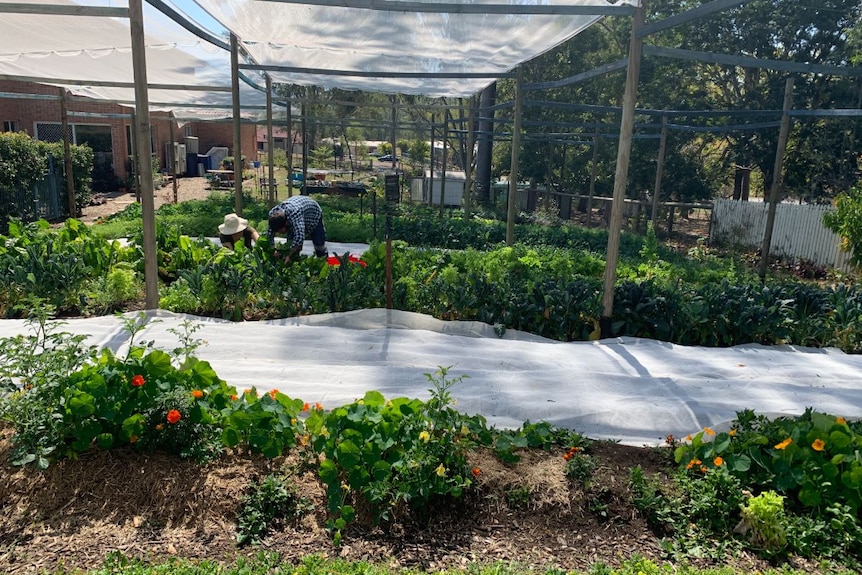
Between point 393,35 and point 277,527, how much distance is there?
6420mm

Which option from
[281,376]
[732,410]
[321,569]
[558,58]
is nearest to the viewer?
[321,569]

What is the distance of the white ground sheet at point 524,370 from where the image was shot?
168 inches

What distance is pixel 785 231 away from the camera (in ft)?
46.7

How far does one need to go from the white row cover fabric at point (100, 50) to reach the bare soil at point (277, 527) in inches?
242

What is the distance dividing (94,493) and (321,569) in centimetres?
130

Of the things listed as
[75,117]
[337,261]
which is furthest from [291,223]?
[75,117]

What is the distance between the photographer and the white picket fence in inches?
509

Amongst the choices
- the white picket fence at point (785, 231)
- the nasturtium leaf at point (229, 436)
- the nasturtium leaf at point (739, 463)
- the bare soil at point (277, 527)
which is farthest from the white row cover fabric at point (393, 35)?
the white picket fence at point (785, 231)

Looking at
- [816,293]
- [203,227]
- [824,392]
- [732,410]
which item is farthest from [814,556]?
[203,227]

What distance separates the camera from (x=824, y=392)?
474 centimetres

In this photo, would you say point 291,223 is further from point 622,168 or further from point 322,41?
point 622,168

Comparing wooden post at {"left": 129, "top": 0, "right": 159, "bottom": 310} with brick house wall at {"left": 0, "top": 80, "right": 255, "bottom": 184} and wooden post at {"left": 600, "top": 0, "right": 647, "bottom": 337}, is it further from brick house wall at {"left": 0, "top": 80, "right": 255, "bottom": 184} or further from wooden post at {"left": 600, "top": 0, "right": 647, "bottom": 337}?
brick house wall at {"left": 0, "top": 80, "right": 255, "bottom": 184}

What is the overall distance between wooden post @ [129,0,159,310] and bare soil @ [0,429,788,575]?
2.58 meters

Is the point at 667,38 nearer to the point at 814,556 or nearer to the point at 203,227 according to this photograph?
the point at 203,227
